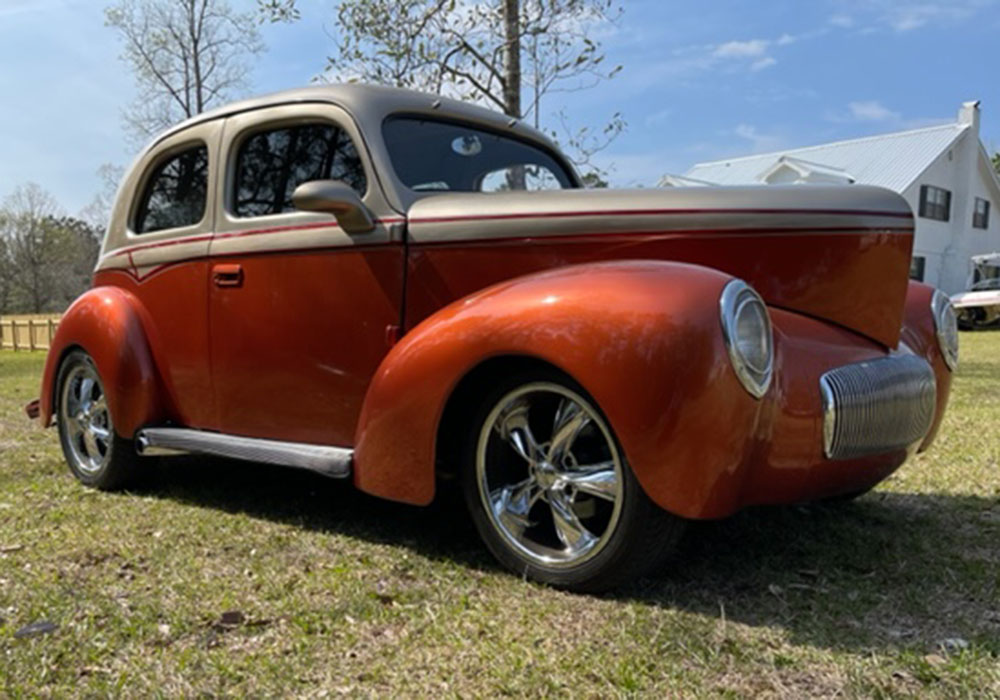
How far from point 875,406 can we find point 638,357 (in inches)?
34.7

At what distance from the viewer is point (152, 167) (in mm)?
4426

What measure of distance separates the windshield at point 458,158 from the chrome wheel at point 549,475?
116 cm

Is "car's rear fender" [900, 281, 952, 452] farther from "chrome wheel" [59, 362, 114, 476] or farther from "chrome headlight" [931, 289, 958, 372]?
"chrome wheel" [59, 362, 114, 476]

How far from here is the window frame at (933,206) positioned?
91.5ft

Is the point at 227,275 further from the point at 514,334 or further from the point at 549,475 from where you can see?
the point at 549,475

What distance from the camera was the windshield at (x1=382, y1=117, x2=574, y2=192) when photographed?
137 inches

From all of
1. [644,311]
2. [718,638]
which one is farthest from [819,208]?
[718,638]

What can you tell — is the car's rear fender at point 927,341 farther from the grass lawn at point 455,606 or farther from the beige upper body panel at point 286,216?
the beige upper body panel at point 286,216

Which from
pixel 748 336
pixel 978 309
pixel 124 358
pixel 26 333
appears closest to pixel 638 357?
pixel 748 336

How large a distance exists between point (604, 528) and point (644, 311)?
2.47ft

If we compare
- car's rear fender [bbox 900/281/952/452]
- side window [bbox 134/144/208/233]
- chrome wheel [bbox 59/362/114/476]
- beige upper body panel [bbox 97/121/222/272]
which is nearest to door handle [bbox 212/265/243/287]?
beige upper body panel [bbox 97/121/222/272]

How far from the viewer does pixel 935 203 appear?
28.7m

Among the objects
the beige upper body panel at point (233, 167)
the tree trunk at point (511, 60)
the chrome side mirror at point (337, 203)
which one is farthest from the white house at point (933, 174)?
the chrome side mirror at point (337, 203)

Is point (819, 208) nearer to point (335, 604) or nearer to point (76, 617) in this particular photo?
point (335, 604)
